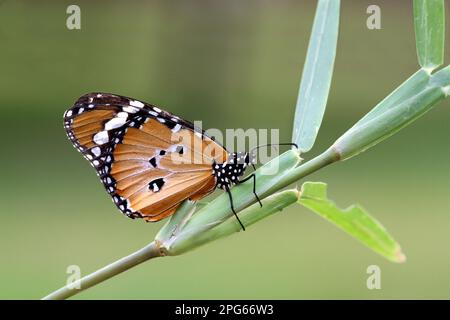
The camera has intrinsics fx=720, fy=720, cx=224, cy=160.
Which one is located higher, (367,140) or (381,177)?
(381,177)

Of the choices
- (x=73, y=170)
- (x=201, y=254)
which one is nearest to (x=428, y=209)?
(x=201, y=254)

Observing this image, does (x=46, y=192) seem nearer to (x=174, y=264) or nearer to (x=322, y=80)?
(x=174, y=264)

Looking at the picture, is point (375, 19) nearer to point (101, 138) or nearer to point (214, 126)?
point (101, 138)

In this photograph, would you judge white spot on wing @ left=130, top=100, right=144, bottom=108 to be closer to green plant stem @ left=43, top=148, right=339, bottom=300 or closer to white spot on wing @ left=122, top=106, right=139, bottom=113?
white spot on wing @ left=122, top=106, right=139, bottom=113

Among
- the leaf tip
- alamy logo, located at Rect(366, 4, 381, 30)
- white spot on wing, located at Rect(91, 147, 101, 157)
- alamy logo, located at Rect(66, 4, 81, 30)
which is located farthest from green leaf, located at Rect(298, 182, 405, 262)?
alamy logo, located at Rect(66, 4, 81, 30)

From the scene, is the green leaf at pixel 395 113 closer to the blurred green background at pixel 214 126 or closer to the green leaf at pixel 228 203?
the green leaf at pixel 228 203
